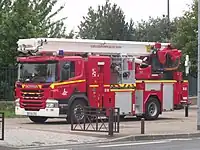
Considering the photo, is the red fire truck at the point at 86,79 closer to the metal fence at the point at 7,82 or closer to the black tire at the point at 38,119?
the black tire at the point at 38,119

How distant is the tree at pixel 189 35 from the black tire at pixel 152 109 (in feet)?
35.5

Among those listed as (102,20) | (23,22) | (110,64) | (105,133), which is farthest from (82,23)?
(105,133)

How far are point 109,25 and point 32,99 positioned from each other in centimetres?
4673

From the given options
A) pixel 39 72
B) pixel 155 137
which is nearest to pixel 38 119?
pixel 39 72

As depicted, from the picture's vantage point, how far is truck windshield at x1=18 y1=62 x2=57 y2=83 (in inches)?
908

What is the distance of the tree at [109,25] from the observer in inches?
2721

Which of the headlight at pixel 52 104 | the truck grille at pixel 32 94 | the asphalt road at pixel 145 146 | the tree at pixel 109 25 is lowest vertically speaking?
the asphalt road at pixel 145 146

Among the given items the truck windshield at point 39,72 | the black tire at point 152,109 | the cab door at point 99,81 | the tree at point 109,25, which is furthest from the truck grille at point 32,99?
the tree at point 109,25

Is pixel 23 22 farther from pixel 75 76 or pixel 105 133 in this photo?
pixel 105 133

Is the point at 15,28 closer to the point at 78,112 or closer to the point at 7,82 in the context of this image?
the point at 7,82

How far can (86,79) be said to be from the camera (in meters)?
23.9

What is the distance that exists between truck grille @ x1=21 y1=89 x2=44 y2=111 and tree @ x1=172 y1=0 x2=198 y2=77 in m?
16.2

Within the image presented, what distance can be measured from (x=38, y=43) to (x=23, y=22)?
339 inches

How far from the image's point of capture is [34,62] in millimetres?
23453
